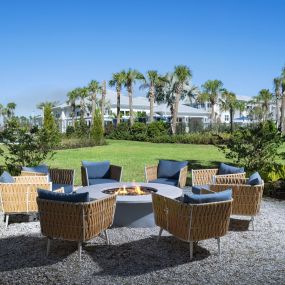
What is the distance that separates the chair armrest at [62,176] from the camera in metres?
8.39

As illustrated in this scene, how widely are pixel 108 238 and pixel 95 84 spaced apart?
4790 centimetres

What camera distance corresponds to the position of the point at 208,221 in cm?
494

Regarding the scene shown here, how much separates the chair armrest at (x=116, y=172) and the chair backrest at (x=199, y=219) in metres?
3.76

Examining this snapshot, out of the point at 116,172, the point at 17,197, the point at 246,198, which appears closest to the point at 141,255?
the point at 246,198

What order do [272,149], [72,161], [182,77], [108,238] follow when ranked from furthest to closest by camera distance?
[182,77]
[72,161]
[272,149]
[108,238]

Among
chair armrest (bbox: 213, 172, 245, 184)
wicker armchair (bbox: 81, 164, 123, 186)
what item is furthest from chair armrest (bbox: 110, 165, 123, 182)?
chair armrest (bbox: 213, 172, 245, 184)

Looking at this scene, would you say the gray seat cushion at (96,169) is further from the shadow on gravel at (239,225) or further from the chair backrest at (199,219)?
the chair backrest at (199,219)

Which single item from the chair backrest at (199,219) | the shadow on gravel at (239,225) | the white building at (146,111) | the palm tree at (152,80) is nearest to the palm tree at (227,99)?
the white building at (146,111)

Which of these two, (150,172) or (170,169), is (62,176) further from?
(170,169)

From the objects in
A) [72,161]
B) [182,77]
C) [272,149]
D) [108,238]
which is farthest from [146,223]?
[182,77]

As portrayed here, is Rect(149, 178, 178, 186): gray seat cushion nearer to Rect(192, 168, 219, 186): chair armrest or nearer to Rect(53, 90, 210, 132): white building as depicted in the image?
Rect(192, 168, 219, 186): chair armrest

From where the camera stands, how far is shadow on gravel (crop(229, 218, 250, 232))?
636 centimetres

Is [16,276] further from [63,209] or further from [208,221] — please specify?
[208,221]

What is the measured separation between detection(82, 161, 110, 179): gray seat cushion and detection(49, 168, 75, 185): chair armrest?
560 millimetres
